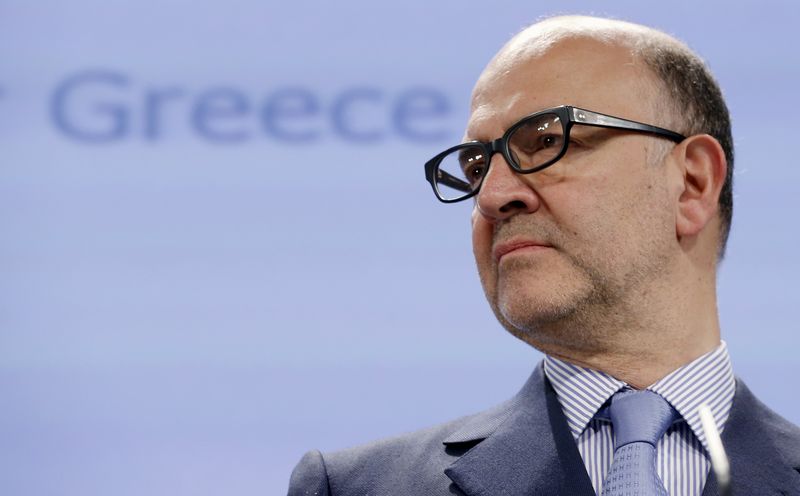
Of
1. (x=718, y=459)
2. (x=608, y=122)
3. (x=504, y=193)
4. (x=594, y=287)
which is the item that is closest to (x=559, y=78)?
(x=608, y=122)

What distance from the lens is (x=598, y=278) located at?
1770 mm

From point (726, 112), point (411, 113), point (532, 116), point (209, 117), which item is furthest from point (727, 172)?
point (209, 117)

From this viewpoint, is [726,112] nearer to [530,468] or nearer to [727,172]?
[727,172]

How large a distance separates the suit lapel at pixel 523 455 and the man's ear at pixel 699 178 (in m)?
0.40

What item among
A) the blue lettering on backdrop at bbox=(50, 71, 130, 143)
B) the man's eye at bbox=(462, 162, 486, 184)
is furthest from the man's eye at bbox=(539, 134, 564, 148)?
the blue lettering on backdrop at bbox=(50, 71, 130, 143)

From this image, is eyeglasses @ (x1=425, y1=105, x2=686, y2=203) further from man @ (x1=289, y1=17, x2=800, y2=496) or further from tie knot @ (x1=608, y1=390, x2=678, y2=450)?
tie knot @ (x1=608, y1=390, x2=678, y2=450)

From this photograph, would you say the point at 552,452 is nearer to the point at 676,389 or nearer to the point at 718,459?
the point at 676,389

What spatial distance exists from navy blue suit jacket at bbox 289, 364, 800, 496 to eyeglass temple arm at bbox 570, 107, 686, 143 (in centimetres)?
48

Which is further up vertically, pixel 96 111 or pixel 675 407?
pixel 96 111

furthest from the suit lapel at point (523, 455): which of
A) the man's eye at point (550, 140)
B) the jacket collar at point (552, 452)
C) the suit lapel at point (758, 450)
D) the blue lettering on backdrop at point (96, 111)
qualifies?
the blue lettering on backdrop at point (96, 111)

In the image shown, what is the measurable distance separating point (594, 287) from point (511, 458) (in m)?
0.32

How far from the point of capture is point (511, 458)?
1.74 metres

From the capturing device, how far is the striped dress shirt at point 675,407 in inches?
66.5

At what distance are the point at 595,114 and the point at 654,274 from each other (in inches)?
11.8
